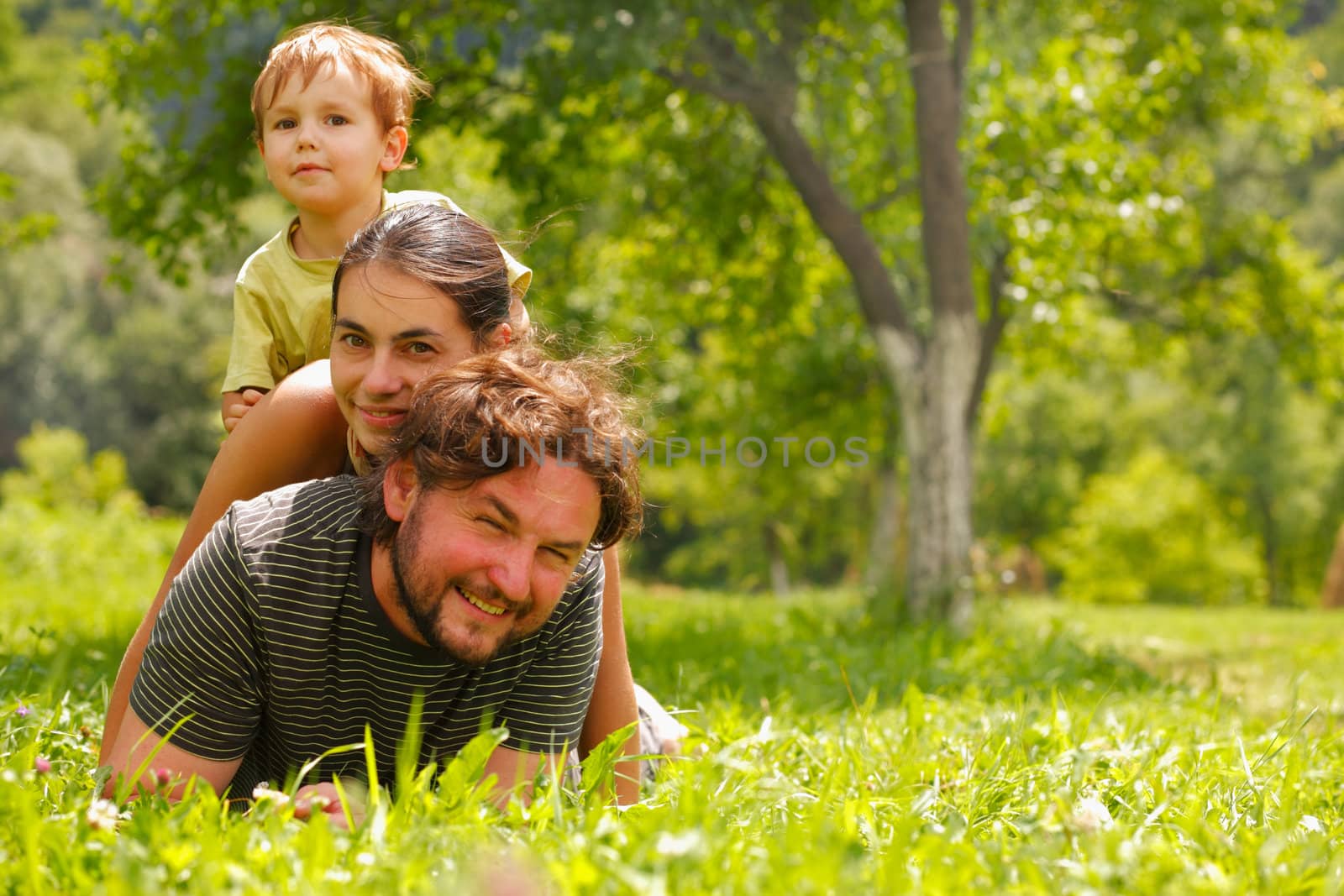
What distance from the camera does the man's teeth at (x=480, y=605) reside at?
1928mm

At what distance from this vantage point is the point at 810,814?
2.08m

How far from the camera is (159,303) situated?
146ft

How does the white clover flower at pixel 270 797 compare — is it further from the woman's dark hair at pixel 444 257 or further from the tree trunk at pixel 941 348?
the tree trunk at pixel 941 348

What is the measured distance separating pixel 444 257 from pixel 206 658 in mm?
852

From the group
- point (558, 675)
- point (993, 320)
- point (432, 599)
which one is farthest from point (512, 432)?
point (993, 320)

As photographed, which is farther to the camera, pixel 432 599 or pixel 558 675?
pixel 558 675

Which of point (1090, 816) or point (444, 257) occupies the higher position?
point (444, 257)

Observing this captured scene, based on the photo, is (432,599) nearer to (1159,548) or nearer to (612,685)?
(612,685)

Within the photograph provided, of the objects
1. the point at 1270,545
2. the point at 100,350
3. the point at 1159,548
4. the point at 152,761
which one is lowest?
the point at 1159,548

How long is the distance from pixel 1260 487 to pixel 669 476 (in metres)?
14.8

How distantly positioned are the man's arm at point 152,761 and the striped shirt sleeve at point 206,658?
1cm

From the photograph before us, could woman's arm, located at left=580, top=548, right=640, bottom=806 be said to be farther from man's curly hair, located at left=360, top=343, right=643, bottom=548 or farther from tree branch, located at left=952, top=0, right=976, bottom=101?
tree branch, located at left=952, top=0, right=976, bottom=101

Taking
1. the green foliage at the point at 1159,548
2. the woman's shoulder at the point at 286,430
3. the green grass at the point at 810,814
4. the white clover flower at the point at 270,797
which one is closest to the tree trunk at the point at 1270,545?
the green foliage at the point at 1159,548

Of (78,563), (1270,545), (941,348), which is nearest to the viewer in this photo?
(941,348)
